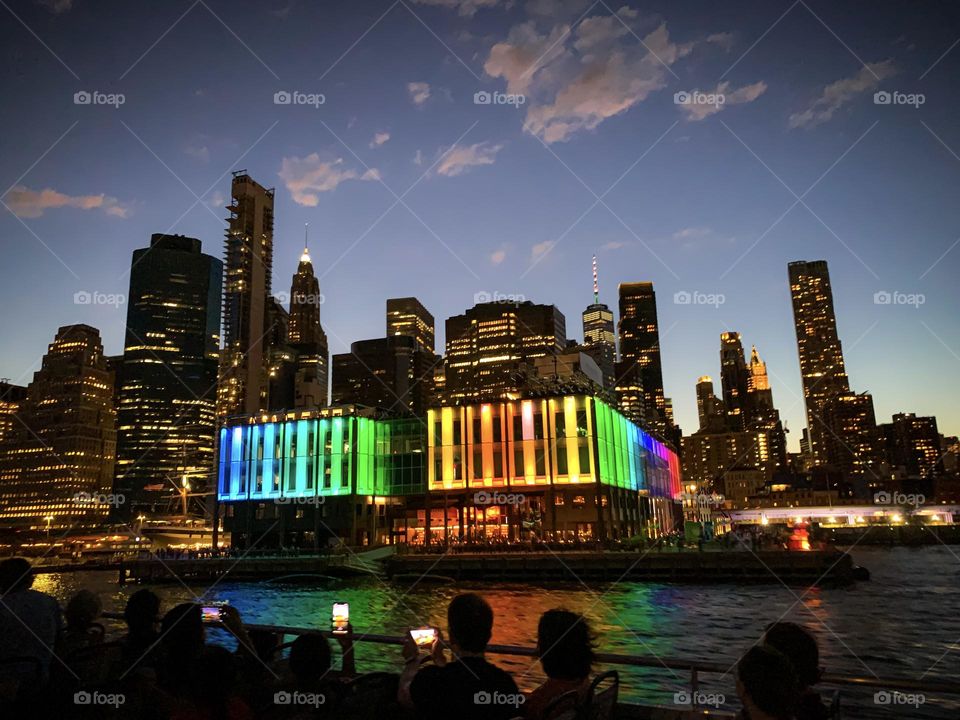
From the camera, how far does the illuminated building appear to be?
74812 millimetres

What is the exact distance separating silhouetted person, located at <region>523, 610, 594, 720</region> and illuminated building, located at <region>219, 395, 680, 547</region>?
67587mm

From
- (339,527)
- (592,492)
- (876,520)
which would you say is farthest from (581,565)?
(876,520)

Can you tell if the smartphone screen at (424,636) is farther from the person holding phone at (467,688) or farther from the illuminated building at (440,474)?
the illuminated building at (440,474)

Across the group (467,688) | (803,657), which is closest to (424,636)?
(467,688)

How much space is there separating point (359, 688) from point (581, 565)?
5134 centimetres

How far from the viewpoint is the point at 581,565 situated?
56531mm

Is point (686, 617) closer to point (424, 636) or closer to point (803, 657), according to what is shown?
point (424, 636)

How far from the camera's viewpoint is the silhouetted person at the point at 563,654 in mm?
5137

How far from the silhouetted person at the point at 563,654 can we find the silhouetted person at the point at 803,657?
4.53ft

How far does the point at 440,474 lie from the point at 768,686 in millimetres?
77429

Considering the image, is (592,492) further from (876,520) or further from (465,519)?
(876,520)

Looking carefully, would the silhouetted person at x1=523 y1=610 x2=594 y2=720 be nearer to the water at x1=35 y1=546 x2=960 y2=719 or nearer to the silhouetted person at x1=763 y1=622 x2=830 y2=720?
the silhouetted person at x1=763 y1=622 x2=830 y2=720

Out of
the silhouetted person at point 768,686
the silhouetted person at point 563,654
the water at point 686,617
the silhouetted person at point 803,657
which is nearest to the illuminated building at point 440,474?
the water at point 686,617

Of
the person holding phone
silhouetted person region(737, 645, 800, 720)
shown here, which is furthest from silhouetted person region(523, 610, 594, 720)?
silhouetted person region(737, 645, 800, 720)
